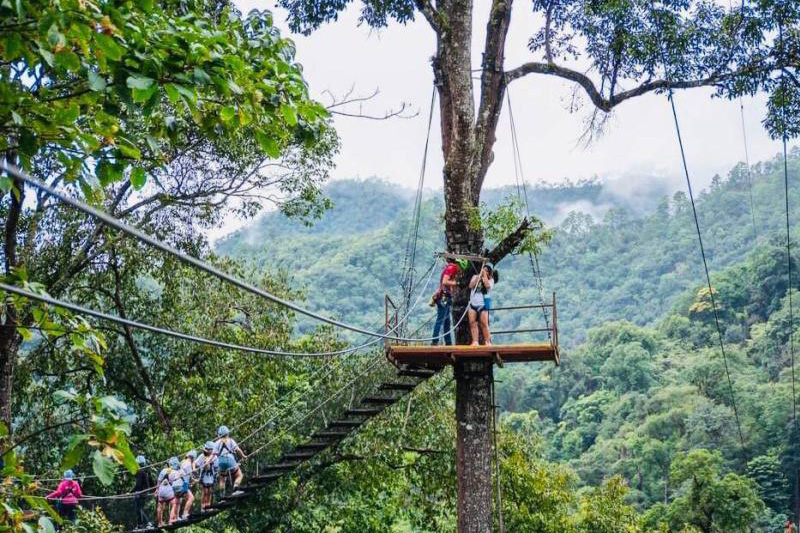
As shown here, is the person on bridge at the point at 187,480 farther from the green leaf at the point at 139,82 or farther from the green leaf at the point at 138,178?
the green leaf at the point at 139,82

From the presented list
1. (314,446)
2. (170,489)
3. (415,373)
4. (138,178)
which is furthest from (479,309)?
(138,178)

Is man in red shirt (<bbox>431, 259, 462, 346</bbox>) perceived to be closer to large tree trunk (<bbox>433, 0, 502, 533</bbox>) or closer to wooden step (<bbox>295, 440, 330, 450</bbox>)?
large tree trunk (<bbox>433, 0, 502, 533</bbox>)

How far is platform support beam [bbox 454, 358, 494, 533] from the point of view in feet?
23.0

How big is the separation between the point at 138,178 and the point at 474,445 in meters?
4.52

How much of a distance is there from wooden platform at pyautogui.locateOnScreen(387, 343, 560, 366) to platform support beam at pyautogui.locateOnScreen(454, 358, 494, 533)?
0.25 metres

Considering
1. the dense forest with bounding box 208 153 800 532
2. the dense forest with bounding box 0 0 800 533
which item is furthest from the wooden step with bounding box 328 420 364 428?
the dense forest with bounding box 208 153 800 532

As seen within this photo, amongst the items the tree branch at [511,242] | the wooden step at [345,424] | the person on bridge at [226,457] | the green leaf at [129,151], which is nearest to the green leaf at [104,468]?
the green leaf at [129,151]

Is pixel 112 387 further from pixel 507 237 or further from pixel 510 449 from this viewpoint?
pixel 507 237

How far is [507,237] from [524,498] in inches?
252

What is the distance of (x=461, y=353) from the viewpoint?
260 inches

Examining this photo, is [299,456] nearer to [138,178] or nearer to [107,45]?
[138,178]

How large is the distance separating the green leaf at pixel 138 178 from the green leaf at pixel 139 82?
407 mm

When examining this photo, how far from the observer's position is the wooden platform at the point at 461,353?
6586 mm

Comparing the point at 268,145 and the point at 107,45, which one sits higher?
the point at 107,45
